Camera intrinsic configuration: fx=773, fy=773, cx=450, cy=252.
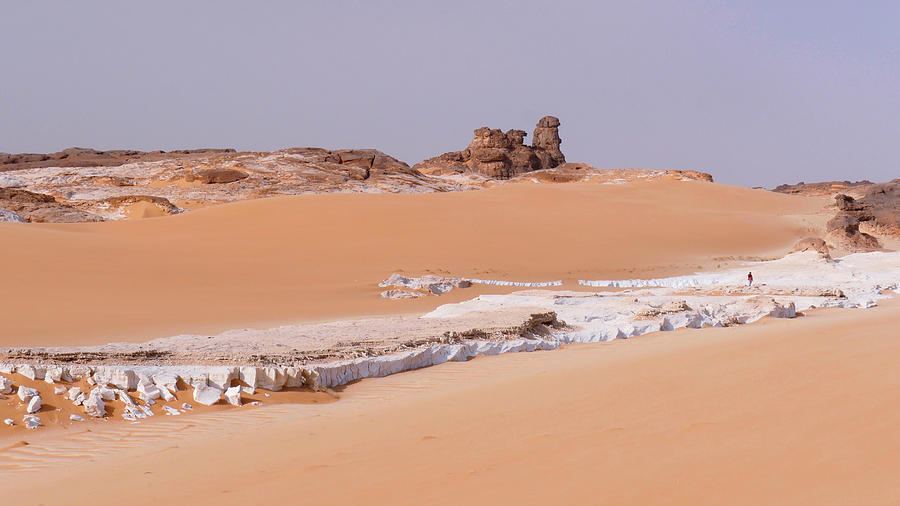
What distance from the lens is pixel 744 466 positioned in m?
3.60

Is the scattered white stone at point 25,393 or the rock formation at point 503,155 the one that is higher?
the rock formation at point 503,155

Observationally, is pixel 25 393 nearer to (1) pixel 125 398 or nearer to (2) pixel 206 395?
(1) pixel 125 398

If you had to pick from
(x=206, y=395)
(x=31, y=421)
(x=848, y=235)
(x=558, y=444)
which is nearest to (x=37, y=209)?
(x=206, y=395)

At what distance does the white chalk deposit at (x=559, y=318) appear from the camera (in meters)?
6.74

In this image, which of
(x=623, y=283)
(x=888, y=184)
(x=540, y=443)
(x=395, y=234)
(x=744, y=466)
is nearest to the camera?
(x=744, y=466)

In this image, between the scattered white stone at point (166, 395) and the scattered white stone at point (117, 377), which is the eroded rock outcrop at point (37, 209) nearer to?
the scattered white stone at point (117, 377)

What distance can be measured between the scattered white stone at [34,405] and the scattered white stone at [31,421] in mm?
95

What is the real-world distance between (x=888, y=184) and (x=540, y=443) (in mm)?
30822

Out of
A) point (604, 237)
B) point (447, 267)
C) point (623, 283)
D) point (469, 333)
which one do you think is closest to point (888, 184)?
point (604, 237)

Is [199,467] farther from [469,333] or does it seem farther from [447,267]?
[447,267]

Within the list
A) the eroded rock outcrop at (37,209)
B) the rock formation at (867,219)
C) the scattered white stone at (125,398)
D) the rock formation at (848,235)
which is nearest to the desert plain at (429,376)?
the scattered white stone at (125,398)

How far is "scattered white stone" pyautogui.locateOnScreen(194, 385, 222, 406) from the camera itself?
22.2 ft

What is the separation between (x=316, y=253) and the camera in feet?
76.2

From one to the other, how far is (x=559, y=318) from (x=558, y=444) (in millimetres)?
7403
